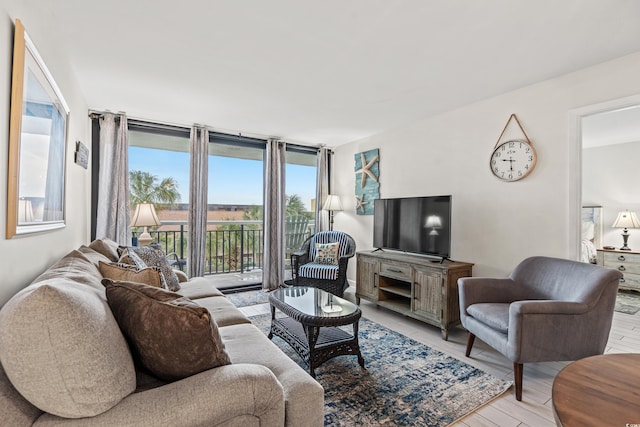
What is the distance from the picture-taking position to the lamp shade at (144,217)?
3.51m

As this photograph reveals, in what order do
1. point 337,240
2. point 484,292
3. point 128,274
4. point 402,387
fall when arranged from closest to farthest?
1. point 128,274
2. point 402,387
3. point 484,292
4. point 337,240

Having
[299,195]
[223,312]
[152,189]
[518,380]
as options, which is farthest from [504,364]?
[152,189]

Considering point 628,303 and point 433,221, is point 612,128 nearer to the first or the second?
point 628,303

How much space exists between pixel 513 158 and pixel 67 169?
151 inches

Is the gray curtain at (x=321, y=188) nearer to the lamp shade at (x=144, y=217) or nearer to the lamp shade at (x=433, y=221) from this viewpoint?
the lamp shade at (x=433, y=221)

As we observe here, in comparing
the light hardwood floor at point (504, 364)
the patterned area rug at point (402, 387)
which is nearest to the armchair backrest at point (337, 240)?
the light hardwood floor at point (504, 364)

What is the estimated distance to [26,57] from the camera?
4.42 ft

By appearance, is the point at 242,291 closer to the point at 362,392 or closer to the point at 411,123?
the point at 362,392

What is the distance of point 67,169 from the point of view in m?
2.26

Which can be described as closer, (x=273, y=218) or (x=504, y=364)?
(x=504, y=364)

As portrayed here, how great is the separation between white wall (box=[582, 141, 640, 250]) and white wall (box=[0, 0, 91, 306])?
22.9 ft

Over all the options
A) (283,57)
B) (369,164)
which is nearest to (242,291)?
(369,164)

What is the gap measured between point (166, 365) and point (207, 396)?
0.20 metres

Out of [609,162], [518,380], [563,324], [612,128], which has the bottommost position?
[518,380]
